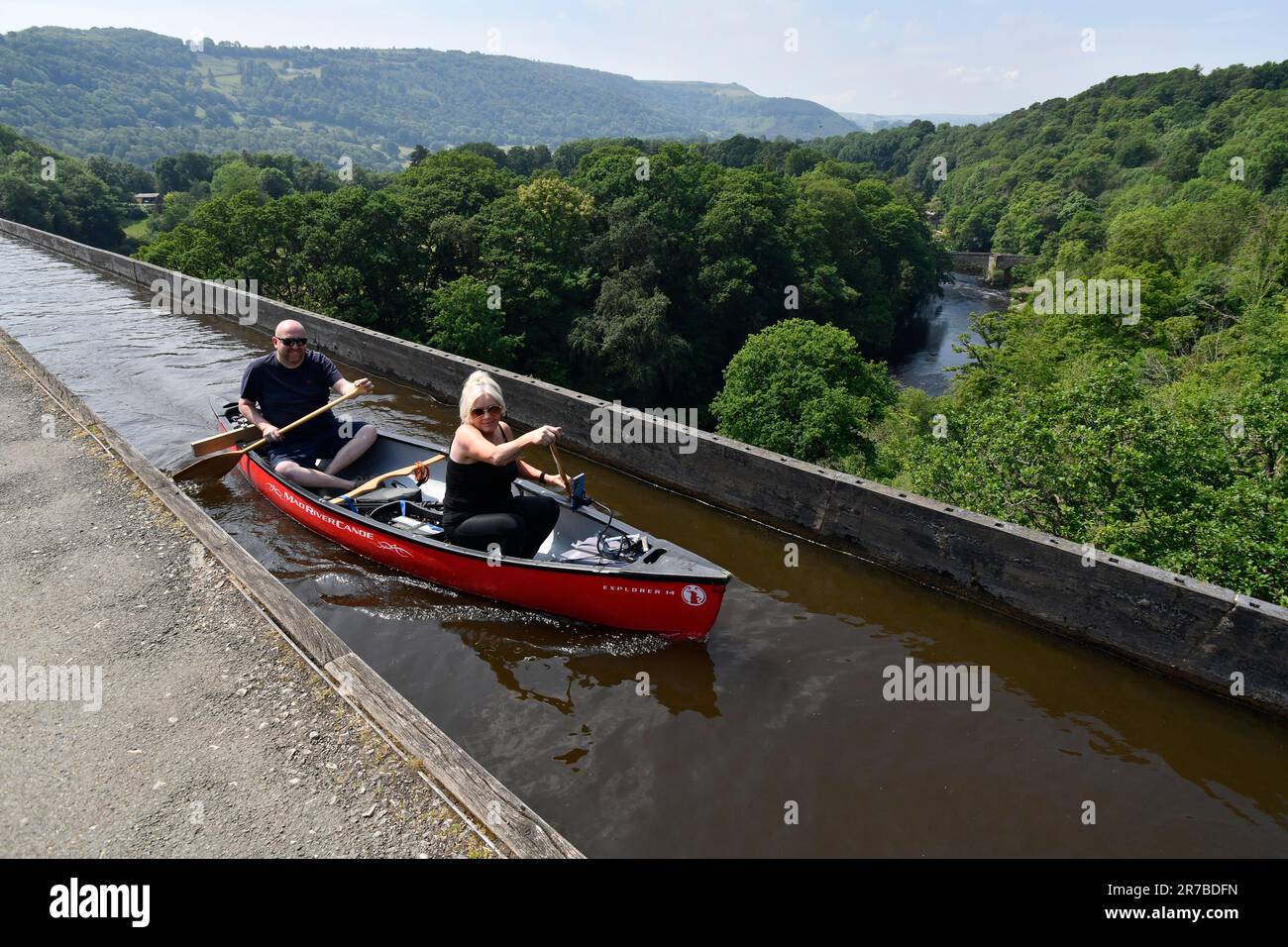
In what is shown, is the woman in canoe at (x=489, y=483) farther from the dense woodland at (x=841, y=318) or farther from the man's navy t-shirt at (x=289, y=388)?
the dense woodland at (x=841, y=318)

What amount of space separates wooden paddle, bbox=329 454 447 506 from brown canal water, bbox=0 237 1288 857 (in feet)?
2.56

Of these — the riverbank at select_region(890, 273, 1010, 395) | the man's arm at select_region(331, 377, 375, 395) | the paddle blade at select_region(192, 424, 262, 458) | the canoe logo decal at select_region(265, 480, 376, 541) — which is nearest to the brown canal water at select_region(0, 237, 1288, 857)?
the canoe logo decal at select_region(265, 480, 376, 541)

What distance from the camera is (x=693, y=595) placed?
6.79 metres

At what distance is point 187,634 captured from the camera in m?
6.23

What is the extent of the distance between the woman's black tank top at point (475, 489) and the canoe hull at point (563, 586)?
17.3 inches

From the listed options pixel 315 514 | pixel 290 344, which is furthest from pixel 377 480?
pixel 290 344

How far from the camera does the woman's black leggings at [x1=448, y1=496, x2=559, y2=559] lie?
704 cm

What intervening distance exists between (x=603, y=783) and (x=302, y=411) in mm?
6364

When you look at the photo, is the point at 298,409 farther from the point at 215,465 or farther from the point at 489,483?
the point at 489,483

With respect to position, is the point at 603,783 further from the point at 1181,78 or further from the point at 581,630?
the point at 1181,78

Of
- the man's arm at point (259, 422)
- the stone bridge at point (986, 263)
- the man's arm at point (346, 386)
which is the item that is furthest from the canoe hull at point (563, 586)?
the stone bridge at point (986, 263)

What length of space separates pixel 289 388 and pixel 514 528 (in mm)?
4142
